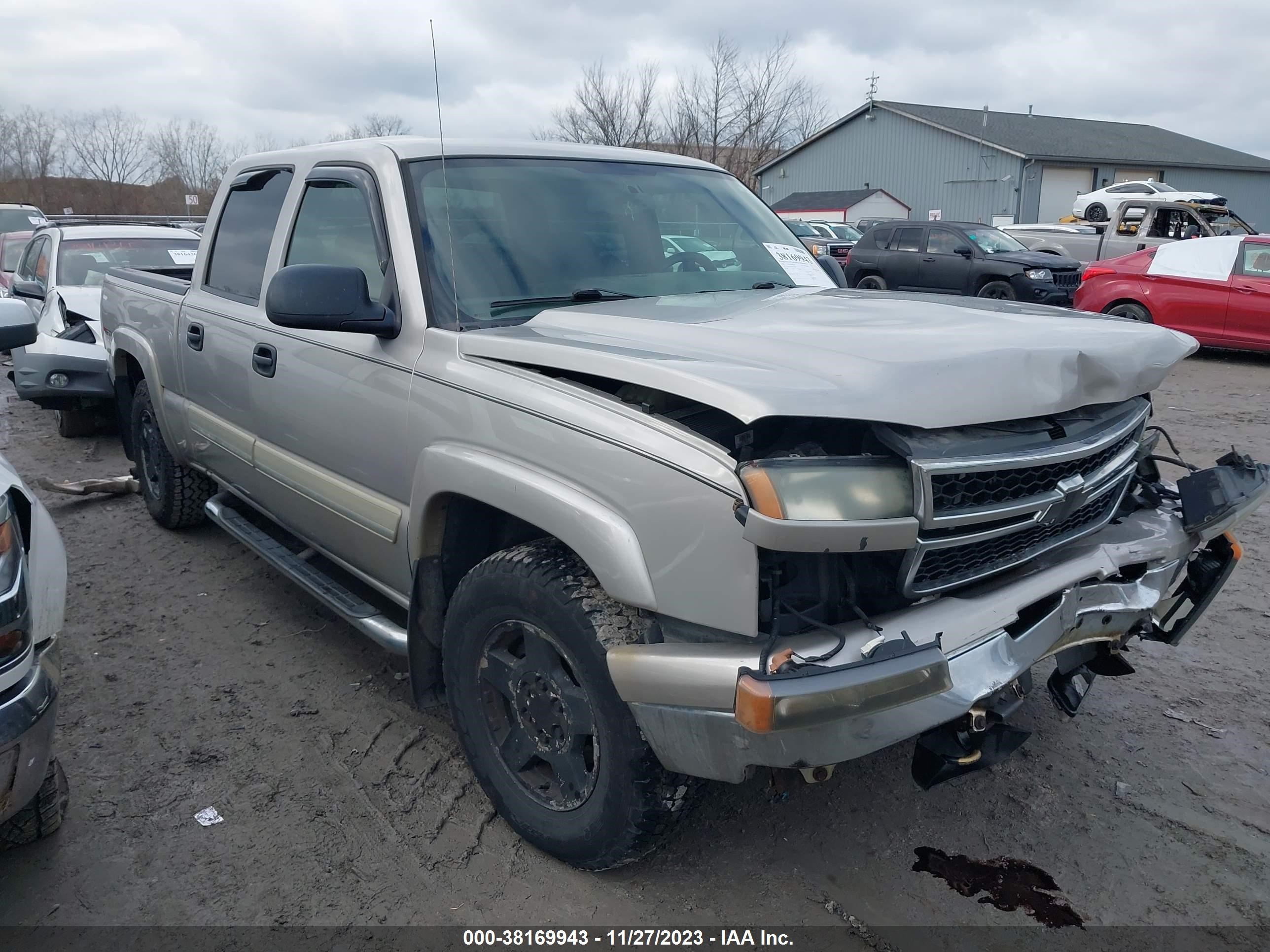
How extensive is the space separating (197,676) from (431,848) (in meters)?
1.61

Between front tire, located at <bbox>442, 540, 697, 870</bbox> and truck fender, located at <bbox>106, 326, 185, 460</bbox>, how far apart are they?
8.97 ft

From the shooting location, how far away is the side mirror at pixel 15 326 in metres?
3.19

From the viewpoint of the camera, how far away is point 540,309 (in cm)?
298

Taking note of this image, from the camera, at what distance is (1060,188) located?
1558 inches

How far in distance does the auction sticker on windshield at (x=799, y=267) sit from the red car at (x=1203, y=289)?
340 inches

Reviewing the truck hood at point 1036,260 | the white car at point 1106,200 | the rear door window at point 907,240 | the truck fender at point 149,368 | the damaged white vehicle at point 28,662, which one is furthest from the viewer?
the white car at point 1106,200

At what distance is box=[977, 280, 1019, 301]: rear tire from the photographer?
14.9 m

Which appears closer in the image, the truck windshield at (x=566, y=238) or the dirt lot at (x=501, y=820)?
the dirt lot at (x=501, y=820)

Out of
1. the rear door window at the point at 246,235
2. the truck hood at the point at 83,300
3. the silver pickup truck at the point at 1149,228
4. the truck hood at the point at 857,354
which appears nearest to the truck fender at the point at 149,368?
the rear door window at the point at 246,235

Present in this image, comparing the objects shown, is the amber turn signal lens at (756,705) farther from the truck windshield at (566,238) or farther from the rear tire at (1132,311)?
the rear tire at (1132,311)

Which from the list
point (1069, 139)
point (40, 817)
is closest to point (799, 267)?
point (40, 817)

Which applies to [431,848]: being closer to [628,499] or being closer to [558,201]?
[628,499]

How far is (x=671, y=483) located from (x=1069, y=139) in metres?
46.9

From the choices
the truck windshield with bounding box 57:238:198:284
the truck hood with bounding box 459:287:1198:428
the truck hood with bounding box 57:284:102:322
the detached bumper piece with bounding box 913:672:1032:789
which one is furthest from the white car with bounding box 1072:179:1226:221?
the detached bumper piece with bounding box 913:672:1032:789
